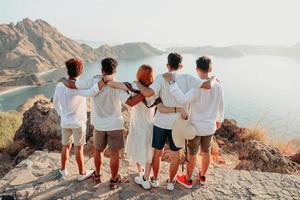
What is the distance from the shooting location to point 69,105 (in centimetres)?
451

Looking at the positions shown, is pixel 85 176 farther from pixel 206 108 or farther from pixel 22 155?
pixel 22 155

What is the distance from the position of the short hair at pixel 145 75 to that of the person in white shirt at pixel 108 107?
0.70 feet

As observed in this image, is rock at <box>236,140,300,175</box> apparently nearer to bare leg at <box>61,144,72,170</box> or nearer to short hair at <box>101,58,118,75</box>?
bare leg at <box>61,144,72,170</box>

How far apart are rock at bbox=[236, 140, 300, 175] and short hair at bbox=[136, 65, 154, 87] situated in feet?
11.2

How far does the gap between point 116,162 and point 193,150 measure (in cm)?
117

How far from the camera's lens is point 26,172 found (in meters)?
5.19

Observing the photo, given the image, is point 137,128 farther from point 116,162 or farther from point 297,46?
point 297,46

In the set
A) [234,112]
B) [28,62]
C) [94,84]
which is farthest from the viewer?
[28,62]

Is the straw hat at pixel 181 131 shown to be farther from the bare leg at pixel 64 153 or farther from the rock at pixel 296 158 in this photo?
the rock at pixel 296 158

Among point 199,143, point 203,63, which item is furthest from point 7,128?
point 203,63

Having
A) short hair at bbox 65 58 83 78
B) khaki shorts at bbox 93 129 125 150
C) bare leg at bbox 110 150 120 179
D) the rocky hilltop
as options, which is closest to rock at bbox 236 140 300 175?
the rocky hilltop

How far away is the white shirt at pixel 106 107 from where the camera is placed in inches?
A: 165

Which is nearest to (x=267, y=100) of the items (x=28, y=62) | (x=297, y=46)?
(x=28, y=62)

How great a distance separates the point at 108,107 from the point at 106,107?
3cm
